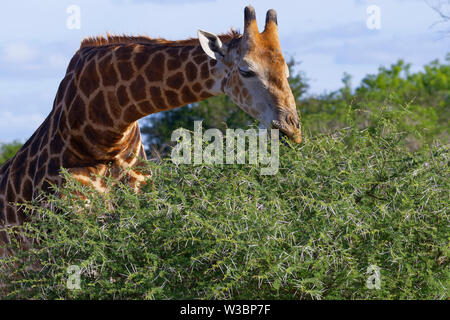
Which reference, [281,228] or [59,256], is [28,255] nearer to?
[59,256]

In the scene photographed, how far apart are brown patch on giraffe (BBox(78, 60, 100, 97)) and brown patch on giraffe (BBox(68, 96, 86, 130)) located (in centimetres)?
14

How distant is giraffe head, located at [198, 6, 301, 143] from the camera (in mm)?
7273

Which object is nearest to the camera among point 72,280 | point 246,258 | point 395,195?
point 246,258

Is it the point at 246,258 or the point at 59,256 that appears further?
the point at 59,256

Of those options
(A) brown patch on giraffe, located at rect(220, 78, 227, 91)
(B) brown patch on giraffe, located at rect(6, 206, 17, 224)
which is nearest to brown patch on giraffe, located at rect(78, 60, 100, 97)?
(A) brown patch on giraffe, located at rect(220, 78, 227, 91)

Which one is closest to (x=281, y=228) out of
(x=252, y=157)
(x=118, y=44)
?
(x=252, y=157)

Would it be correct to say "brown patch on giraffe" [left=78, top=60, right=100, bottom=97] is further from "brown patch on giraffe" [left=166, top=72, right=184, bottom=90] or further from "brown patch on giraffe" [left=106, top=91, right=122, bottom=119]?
"brown patch on giraffe" [left=166, top=72, right=184, bottom=90]

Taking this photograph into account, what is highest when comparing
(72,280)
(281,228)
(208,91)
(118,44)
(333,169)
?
(118,44)

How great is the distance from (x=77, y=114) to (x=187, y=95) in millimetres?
1354

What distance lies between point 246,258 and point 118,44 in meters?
4.18

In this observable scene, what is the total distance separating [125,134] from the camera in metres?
8.25

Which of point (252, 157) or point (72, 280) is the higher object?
point (252, 157)

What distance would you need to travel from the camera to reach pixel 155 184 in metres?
6.38

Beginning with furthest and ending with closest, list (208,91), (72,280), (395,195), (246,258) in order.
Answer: (208,91) < (395,195) < (72,280) < (246,258)
